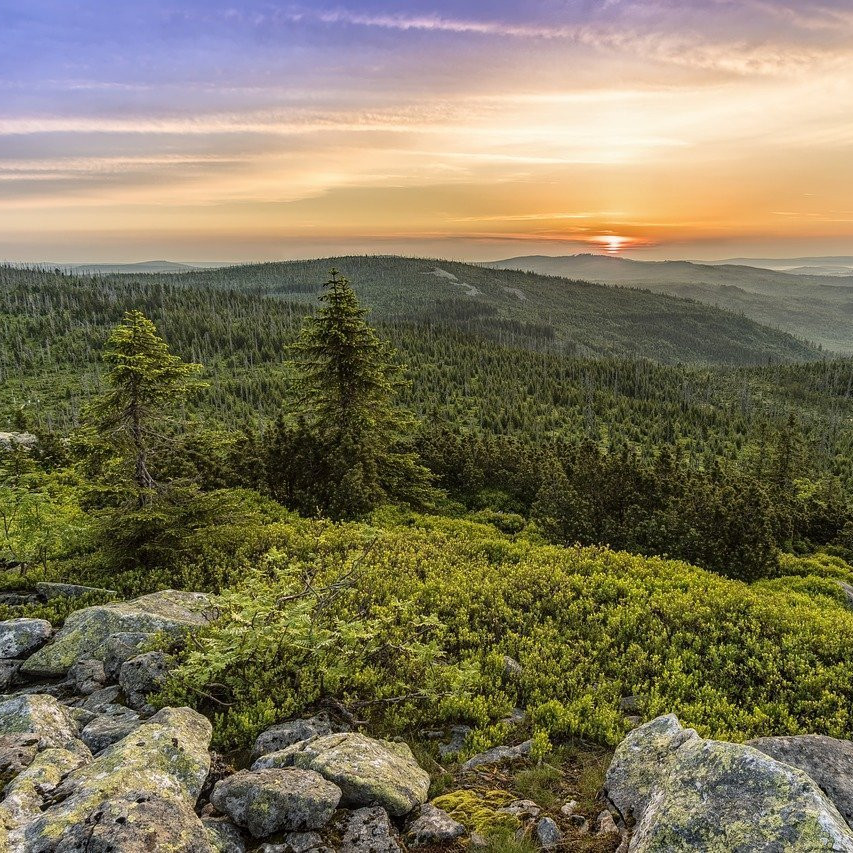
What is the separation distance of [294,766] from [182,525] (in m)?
9.09

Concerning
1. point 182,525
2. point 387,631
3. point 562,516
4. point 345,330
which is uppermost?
point 345,330

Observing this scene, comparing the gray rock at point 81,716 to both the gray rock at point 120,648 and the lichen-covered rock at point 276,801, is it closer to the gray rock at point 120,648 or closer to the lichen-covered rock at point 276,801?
the gray rock at point 120,648

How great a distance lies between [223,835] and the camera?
17.7ft

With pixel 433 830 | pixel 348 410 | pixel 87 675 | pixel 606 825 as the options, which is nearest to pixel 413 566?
pixel 87 675

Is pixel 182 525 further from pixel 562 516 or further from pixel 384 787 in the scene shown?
pixel 562 516

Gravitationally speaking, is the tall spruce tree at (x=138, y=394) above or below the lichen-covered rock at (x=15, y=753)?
above

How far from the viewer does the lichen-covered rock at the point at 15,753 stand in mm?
5636

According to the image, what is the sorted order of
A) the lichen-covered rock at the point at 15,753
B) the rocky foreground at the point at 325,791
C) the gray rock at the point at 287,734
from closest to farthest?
the rocky foreground at the point at 325,791
the lichen-covered rock at the point at 15,753
the gray rock at the point at 287,734

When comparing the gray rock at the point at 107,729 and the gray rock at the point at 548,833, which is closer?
the gray rock at the point at 548,833

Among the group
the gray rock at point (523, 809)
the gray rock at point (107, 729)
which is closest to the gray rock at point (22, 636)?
the gray rock at point (107, 729)

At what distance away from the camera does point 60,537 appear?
14695 mm

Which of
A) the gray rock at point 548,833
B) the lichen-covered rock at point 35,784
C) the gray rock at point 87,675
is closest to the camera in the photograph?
the lichen-covered rock at point 35,784

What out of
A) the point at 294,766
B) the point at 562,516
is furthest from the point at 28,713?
the point at 562,516

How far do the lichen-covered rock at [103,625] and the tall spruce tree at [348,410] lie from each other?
1171cm
